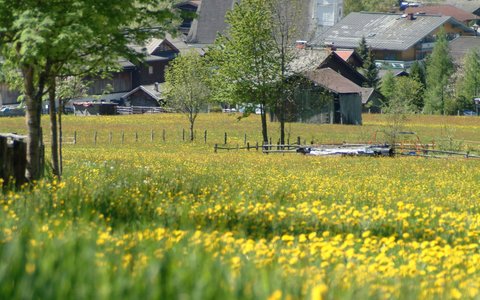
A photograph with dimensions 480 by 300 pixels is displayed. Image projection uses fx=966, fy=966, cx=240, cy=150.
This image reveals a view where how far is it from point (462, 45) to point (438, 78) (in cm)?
2789

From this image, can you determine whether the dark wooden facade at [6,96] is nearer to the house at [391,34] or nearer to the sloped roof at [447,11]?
the house at [391,34]

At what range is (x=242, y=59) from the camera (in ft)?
187

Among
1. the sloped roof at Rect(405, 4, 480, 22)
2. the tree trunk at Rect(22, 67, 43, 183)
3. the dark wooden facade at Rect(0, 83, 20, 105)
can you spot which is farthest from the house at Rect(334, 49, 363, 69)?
the tree trunk at Rect(22, 67, 43, 183)

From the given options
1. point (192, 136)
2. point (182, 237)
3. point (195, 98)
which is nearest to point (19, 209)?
point (182, 237)

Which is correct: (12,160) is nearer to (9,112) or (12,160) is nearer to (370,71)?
(9,112)

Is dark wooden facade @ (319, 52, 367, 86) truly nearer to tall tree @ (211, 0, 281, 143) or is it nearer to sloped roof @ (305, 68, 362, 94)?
sloped roof @ (305, 68, 362, 94)

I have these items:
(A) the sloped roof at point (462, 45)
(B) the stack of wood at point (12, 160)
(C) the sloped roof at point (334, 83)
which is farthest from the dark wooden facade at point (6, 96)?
(B) the stack of wood at point (12, 160)

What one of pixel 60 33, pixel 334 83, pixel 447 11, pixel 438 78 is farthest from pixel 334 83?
pixel 447 11

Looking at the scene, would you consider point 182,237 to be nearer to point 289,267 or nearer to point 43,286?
point 289,267

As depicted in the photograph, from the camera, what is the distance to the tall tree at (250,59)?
56375mm

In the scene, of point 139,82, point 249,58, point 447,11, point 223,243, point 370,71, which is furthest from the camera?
point 447,11

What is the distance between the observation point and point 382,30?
465 ft

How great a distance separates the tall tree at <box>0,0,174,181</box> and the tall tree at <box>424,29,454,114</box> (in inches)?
3732

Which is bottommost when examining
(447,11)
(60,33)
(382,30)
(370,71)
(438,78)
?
(60,33)
